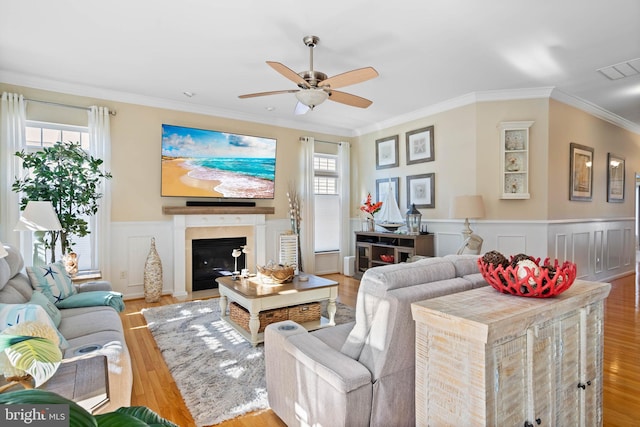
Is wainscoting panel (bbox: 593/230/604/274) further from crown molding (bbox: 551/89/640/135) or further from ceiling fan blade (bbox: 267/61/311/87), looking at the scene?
ceiling fan blade (bbox: 267/61/311/87)

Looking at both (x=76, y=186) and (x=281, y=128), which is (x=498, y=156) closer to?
(x=281, y=128)

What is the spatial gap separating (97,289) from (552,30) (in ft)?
15.7

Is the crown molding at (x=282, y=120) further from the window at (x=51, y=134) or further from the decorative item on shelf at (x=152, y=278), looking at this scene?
the decorative item on shelf at (x=152, y=278)

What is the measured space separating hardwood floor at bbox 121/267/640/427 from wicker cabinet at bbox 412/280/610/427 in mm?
1107

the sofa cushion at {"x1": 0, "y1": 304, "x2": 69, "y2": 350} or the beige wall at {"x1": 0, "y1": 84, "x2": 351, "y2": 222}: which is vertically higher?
the beige wall at {"x1": 0, "y1": 84, "x2": 351, "y2": 222}

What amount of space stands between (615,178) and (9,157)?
347 inches

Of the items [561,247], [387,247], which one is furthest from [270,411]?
[561,247]

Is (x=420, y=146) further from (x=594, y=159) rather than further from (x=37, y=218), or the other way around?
(x=37, y=218)

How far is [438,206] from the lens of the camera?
5.18 meters

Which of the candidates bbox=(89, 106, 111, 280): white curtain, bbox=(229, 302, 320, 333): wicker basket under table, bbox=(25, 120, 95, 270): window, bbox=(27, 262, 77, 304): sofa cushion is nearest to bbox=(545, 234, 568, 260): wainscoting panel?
bbox=(229, 302, 320, 333): wicker basket under table

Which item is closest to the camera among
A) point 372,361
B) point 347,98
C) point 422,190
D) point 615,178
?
point 372,361

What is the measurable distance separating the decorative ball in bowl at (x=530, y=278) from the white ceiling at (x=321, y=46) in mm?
2184

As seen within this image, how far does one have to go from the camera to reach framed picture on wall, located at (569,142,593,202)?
4.81 meters

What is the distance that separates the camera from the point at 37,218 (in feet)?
10.3
